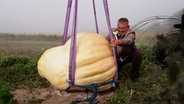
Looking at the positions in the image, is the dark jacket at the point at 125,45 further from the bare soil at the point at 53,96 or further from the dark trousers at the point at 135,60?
the bare soil at the point at 53,96

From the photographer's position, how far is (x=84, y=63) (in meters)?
4.18

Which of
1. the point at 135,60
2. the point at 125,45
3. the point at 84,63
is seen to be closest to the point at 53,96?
the point at 84,63

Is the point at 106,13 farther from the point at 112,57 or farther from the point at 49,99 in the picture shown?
the point at 49,99

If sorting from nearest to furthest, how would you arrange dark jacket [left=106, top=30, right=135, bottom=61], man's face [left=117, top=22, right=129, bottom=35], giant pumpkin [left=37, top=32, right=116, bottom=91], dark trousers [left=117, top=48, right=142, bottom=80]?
giant pumpkin [left=37, top=32, right=116, bottom=91], dark jacket [left=106, top=30, right=135, bottom=61], man's face [left=117, top=22, right=129, bottom=35], dark trousers [left=117, top=48, right=142, bottom=80]

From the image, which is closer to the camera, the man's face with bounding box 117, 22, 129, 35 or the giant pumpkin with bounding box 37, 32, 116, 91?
the giant pumpkin with bounding box 37, 32, 116, 91

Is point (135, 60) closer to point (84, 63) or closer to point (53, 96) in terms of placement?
point (84, 63)

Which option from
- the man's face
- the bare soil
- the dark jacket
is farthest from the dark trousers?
the bare soil

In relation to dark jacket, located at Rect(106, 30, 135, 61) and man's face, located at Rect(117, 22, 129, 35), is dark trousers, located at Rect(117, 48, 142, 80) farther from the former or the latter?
man's face, located at Rect(117, 22, 129, 35)

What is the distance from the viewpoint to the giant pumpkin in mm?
4176

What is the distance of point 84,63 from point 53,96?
0.65 meters

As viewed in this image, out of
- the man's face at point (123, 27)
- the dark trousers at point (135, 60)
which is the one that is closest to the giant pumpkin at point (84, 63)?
the man's face at point (123, 27)

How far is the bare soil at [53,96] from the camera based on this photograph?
427cm

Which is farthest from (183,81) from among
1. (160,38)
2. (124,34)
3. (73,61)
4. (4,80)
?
(4,80)

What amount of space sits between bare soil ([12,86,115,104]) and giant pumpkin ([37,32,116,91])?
0.14 metres
